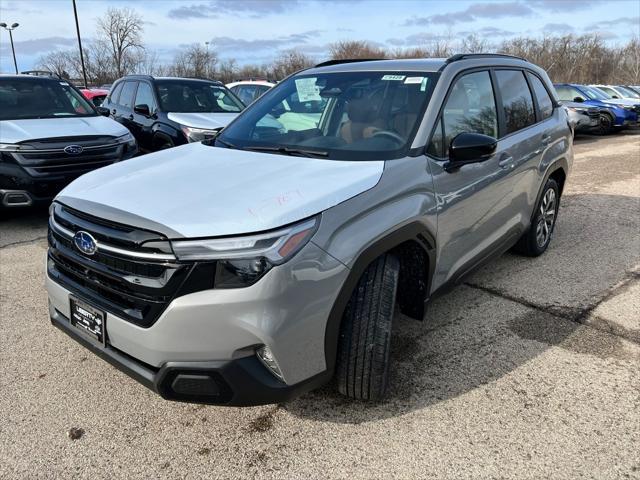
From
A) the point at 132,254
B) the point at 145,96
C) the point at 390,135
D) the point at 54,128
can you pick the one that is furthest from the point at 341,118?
the point at 145,96

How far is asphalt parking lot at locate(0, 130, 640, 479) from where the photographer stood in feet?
7.76

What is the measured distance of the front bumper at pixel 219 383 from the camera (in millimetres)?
2170

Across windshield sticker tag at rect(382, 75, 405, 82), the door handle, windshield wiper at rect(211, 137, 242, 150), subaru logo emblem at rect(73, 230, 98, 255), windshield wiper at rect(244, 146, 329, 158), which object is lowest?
subaru logo emblem at rect(73, 230, 98, 255)

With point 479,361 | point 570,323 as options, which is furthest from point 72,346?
point 570,323

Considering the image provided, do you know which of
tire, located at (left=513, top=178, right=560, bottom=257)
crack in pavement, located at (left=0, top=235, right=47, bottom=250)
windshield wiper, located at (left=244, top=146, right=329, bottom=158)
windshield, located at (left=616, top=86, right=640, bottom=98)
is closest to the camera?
windshield wiper, located at (left=244, top=146, right=329, bottom=158)

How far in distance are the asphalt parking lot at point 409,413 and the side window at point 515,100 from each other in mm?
1418

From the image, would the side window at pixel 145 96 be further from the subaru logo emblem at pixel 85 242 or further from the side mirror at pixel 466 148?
the side mirror at pixel 466 148

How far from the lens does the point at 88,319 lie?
252 centimetres

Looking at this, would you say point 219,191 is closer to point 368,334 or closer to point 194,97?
point 368,334

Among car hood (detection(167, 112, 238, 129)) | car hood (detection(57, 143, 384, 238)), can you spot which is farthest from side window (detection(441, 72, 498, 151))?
car hood (detection(167, 112, 238, 129))

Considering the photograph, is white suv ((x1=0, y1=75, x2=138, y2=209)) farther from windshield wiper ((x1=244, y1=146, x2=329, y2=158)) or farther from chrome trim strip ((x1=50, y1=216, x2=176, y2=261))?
chrome trim strip ((x1=50, y1=216, x2=176, y2=261))

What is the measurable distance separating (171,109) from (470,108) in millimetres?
6075

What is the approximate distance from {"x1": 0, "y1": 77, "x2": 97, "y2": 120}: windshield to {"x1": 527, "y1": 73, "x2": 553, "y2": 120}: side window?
19.0 ft

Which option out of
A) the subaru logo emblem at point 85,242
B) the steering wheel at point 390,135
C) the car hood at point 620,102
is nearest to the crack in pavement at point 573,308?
the steering wheel at point 390,135
